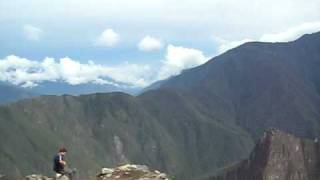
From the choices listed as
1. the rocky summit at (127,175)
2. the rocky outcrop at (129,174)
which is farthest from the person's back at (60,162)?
the rocky outcrop at (129,174)

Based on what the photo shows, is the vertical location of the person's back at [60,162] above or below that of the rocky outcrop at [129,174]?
above

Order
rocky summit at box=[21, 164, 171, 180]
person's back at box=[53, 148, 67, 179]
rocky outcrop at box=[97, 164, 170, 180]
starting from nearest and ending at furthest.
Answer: person's back at box=[53, 148, 67, 179], rocky summit at box=[21, 164, 171, 180], rocky outcrop at box=[97, 164, 170, 180]

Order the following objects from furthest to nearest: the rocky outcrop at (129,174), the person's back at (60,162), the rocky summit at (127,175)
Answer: the rocky outcrop at (129,174), the rocky summit at (127,175), the person's back at (60,162)

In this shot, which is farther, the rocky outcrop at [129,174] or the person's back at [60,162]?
the rocky outcrop at [129,174]

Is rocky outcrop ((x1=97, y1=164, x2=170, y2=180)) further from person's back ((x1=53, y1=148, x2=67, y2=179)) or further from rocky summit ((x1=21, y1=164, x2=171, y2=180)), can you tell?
person's back ((x1=53, y1=148, x2=67, y2=179))

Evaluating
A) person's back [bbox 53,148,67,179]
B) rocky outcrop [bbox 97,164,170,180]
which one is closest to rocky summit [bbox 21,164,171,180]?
rocky outcrop [bbox 97,164,170,180]

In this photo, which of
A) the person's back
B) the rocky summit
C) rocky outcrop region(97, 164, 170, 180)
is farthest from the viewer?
rocky outcrop region(97, 164, 170, 180)

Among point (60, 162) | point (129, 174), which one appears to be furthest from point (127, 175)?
point (60, 162)

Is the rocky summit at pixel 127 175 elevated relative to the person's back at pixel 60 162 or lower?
lower

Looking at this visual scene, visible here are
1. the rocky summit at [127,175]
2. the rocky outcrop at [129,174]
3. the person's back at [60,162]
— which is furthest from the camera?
the rocky outcrop at [129,174]

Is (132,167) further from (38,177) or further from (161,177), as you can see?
(38,177)

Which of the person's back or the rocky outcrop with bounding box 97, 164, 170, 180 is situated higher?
the person's back

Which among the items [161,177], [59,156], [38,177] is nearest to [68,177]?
[59,156]

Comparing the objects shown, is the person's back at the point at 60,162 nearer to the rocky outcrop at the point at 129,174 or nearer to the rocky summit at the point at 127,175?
the rocky summit at the point at 127,175
